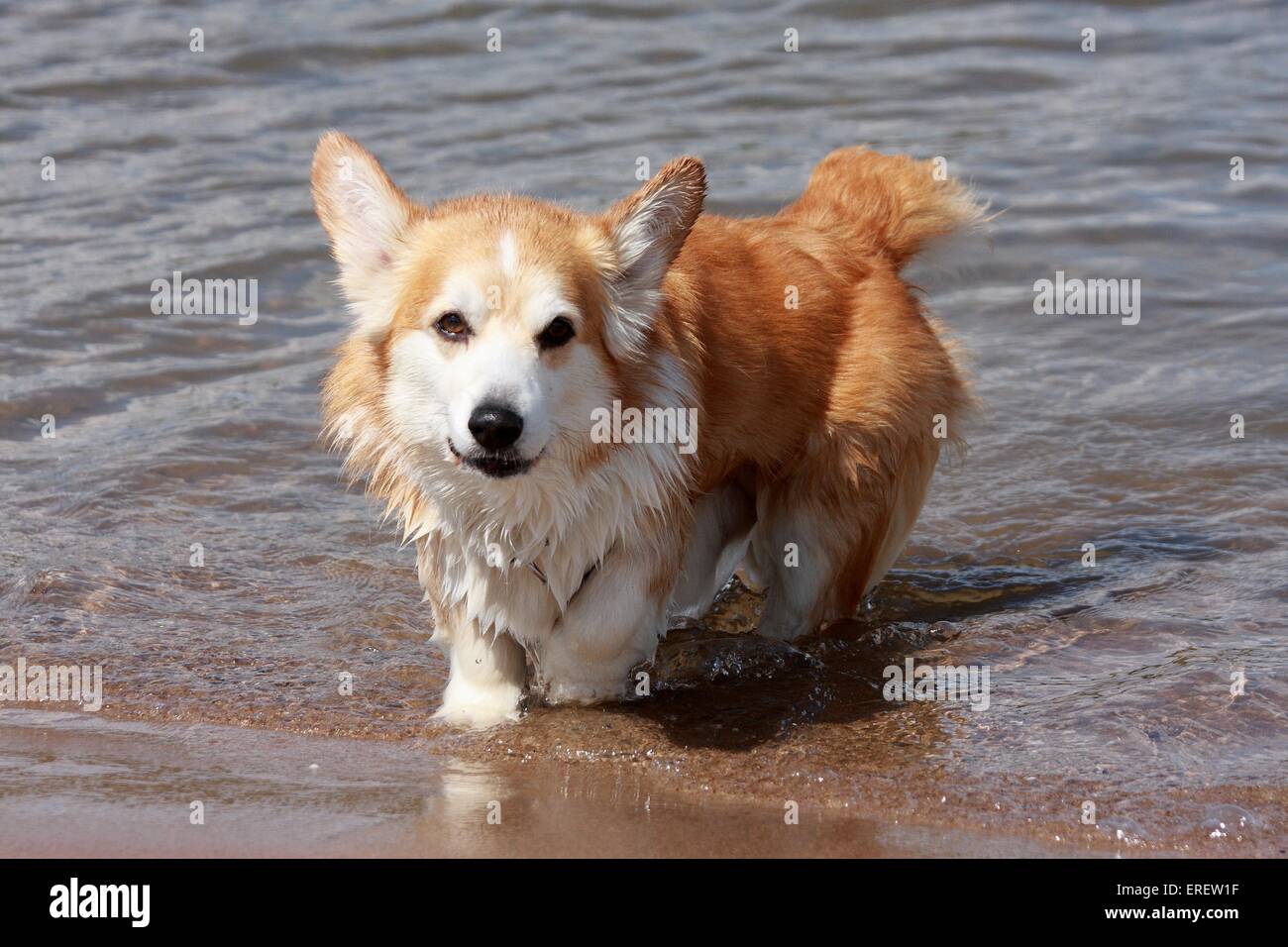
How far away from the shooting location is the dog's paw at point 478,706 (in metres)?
4.63

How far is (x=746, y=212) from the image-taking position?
952cm

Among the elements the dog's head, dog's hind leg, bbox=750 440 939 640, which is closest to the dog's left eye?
the dog's head

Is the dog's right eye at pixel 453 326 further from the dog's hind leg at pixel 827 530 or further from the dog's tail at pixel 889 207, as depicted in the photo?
the dog's tail at pixel 889 207

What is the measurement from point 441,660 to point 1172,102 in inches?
315

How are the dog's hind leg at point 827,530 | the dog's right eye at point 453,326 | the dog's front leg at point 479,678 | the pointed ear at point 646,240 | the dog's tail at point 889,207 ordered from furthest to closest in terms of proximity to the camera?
the dog's tail at point 889,207 < the dog's hind leg at point 827,530 < the dog's front leg at point 479,678 < the pointed ear at point 646,240 < the dog's right eye at point 453,326

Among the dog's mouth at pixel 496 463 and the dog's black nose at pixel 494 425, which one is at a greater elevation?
the dog's black nose at pixel 494 425

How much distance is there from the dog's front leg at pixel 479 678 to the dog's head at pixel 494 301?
0.64 m

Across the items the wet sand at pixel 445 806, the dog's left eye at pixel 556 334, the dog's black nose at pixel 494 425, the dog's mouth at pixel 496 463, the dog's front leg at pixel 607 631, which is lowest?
the wet sand at pixel 445 806

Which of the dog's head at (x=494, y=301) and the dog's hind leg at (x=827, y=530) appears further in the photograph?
the dog's hind leg at (x=827, y=530)

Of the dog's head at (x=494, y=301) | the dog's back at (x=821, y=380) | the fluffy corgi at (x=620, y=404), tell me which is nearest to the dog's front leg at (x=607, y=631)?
the fluffy corgi at (x=620, y=404)

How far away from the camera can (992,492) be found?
6.76 metres

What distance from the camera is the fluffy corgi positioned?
4184 millimetres

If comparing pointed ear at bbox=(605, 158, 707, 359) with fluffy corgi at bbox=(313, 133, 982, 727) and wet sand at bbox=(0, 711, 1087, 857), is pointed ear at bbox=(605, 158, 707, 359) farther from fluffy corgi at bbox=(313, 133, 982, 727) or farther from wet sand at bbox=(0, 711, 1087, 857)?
wet sand at bbox=(0, 711, 1087, 857)

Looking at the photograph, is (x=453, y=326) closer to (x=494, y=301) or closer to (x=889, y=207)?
(x=494, y=301)
